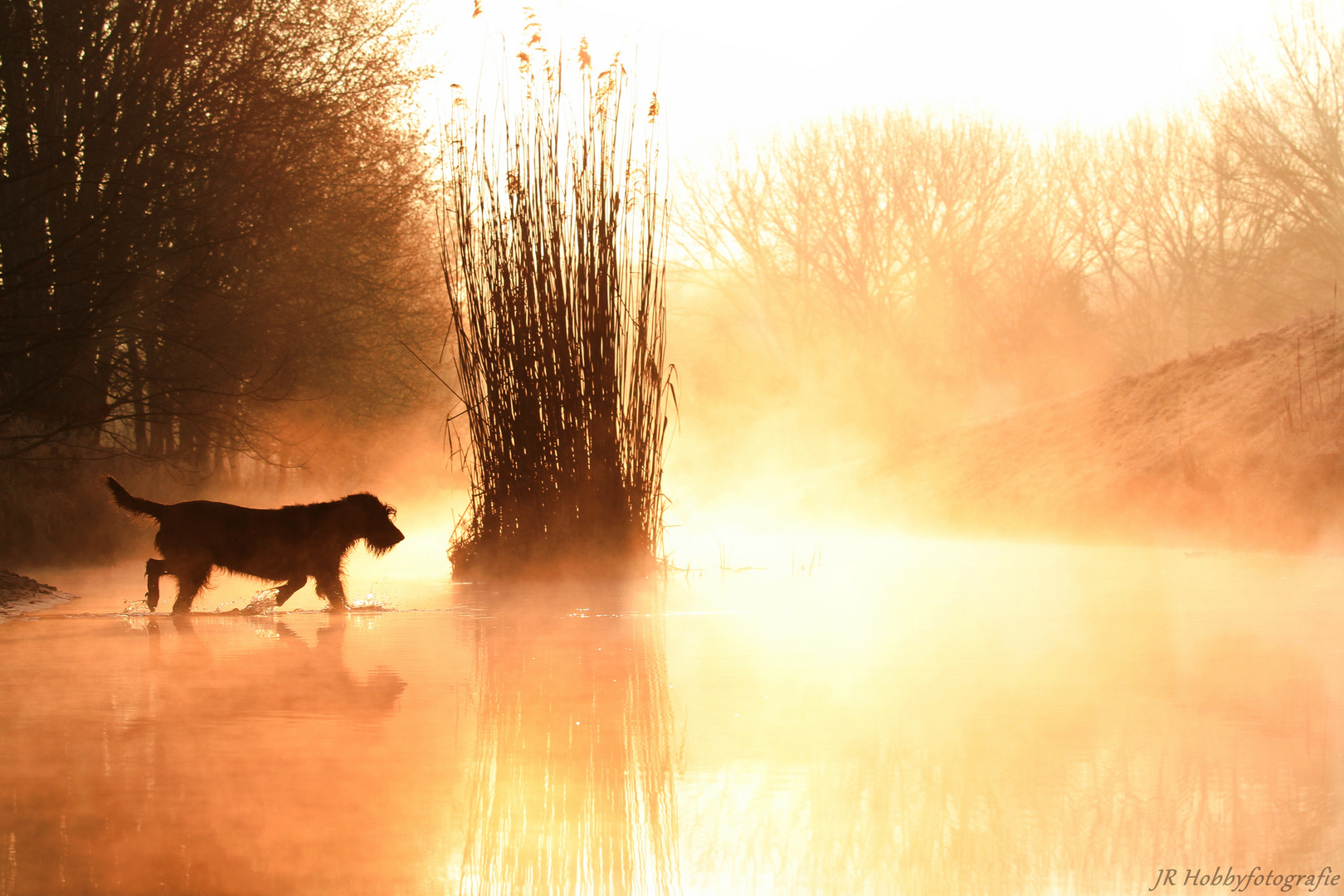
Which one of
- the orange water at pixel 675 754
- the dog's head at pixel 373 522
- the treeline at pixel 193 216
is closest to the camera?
the orange water at pixel 675 754

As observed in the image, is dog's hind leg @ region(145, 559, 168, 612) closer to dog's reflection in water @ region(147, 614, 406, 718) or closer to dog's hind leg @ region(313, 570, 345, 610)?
dog's hind leg @ region(313, 570, 345, 610)

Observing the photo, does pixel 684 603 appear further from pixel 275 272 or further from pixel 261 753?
pixel 275 272

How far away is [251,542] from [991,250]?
61.9ft

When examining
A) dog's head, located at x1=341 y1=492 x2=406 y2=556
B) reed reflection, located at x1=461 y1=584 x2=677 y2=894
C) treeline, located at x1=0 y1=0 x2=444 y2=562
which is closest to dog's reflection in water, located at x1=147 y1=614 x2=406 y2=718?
reed reflection, located at x1=461 y1=584 x2=677 y2=894

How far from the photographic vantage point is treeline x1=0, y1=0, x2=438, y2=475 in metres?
6.23

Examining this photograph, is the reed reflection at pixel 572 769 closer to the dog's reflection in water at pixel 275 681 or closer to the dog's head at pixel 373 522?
the dog's reflection in water at pixel 275 681

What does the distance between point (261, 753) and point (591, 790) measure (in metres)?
0.56

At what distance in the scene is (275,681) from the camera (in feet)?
8.61

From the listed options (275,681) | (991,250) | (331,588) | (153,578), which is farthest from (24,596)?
(991,250)

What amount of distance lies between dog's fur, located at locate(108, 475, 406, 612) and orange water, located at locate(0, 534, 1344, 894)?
1.45ft

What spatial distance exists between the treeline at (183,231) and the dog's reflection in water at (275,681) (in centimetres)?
245

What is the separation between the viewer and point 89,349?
271 inches

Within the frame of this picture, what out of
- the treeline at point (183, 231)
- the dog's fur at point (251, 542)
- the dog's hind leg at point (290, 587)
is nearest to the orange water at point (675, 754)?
the dog's fur at point (251, 542)

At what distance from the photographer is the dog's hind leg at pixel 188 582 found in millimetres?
4055
